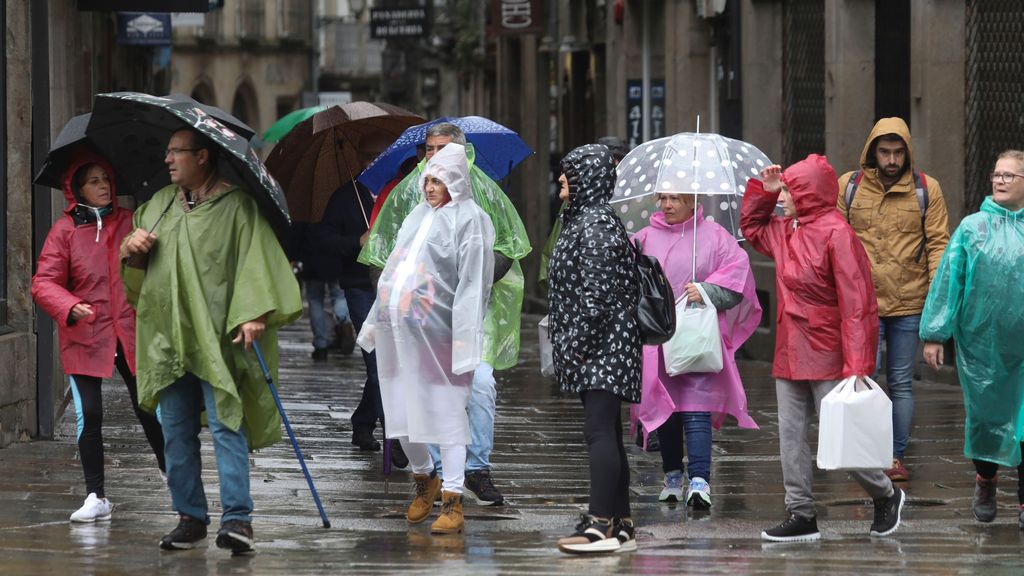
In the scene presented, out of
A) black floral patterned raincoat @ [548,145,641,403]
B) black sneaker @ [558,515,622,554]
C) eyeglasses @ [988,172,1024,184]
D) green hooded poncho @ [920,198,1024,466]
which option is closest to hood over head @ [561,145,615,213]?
black floral patterned raincoat @ [548,145,641,403]

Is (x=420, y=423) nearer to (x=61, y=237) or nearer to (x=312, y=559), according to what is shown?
(x=312, y=559)

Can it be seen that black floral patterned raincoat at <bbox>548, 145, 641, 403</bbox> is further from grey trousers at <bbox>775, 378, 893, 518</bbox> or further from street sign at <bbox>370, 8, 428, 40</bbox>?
street sign at <bbox>370, 8, 428, 40</bbox>

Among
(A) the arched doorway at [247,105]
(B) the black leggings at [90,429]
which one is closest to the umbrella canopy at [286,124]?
(B) the black leggings at [90,429]

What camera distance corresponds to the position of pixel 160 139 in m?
9.05

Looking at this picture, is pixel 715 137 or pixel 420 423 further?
pixel 715 137

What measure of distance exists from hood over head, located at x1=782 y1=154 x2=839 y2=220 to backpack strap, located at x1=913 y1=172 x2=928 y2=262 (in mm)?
2140

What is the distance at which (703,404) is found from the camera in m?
9.49


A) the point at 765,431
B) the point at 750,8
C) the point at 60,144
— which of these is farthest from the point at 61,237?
the point at 750,8

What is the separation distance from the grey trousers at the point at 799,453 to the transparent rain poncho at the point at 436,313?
1.40 metres

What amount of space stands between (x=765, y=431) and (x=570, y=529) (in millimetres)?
4031

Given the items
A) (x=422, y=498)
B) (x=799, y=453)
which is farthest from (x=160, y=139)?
(x=799, y=453)

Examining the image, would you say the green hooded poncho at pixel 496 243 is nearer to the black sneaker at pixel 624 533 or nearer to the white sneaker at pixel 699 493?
the white sneaker at pixel 699 493

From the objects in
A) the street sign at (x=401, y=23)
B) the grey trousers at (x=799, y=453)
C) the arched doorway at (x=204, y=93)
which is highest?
the street sign at (x=401, y=23)

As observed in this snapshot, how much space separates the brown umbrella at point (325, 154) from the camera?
11.9 meters
